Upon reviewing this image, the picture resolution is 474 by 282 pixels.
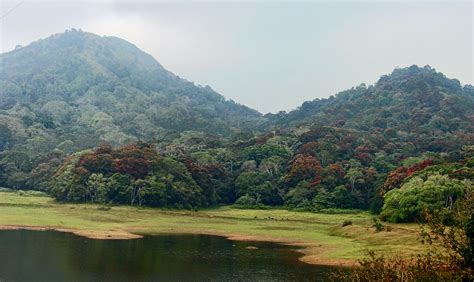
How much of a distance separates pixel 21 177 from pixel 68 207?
3608 cm

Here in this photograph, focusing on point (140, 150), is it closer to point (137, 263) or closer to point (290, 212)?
point (290, 212)

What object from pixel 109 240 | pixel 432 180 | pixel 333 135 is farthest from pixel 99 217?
pixel 333 135

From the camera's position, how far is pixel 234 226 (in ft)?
243

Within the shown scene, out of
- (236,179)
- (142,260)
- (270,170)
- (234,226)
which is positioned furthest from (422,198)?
(270,170)

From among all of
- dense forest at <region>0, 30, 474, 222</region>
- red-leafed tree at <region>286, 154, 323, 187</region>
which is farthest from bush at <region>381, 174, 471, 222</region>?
red-leafed tree at <region>286, 154, 323, 187</region>

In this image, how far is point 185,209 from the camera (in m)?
98.2

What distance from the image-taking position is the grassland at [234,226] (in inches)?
2060

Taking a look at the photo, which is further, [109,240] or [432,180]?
[432,180]

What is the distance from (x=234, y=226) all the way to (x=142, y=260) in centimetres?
3216

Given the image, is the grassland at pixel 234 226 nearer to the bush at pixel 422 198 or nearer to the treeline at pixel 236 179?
the bush at pixel 422 198

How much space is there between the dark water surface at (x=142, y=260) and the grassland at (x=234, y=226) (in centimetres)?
389

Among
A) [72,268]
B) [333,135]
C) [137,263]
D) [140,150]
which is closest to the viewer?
[72,268]

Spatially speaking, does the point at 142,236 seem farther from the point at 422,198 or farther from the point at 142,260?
the point at 422,198

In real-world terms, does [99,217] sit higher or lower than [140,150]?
lower
